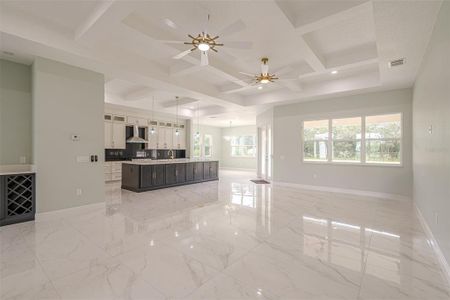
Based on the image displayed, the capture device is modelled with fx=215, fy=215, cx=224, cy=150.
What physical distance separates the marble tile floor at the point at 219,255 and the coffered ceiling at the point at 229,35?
285 centimetres

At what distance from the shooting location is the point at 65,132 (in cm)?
410

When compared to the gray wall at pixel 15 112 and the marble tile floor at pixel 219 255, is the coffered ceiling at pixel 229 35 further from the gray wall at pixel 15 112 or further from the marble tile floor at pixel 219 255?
the marble tile floor at pixel 219 255

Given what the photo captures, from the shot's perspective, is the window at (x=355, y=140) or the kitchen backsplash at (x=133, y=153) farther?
the kitchen backsplash at (x=133, y=153)

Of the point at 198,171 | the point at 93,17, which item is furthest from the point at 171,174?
the point at 93,17

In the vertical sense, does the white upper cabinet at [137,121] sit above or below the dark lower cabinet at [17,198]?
above

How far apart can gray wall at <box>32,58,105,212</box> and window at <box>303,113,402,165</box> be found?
604 cm

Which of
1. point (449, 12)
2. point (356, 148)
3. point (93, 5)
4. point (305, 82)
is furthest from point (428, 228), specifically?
point (93, 5)

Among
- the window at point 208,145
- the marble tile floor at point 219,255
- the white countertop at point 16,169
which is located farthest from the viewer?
the window at point 208,145

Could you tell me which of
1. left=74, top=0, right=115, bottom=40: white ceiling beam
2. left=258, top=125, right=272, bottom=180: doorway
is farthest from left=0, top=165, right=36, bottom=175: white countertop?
left=258, top=125, right=272, bottom=180: doorway

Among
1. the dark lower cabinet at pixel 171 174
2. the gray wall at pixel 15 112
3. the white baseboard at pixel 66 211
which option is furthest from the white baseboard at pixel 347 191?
the gray wall at pixel 15 112

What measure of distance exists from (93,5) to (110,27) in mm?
310

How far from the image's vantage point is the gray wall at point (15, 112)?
3.85 meters

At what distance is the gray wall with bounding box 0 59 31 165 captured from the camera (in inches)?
152

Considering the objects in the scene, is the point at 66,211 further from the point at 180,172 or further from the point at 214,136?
the point at 214,136
